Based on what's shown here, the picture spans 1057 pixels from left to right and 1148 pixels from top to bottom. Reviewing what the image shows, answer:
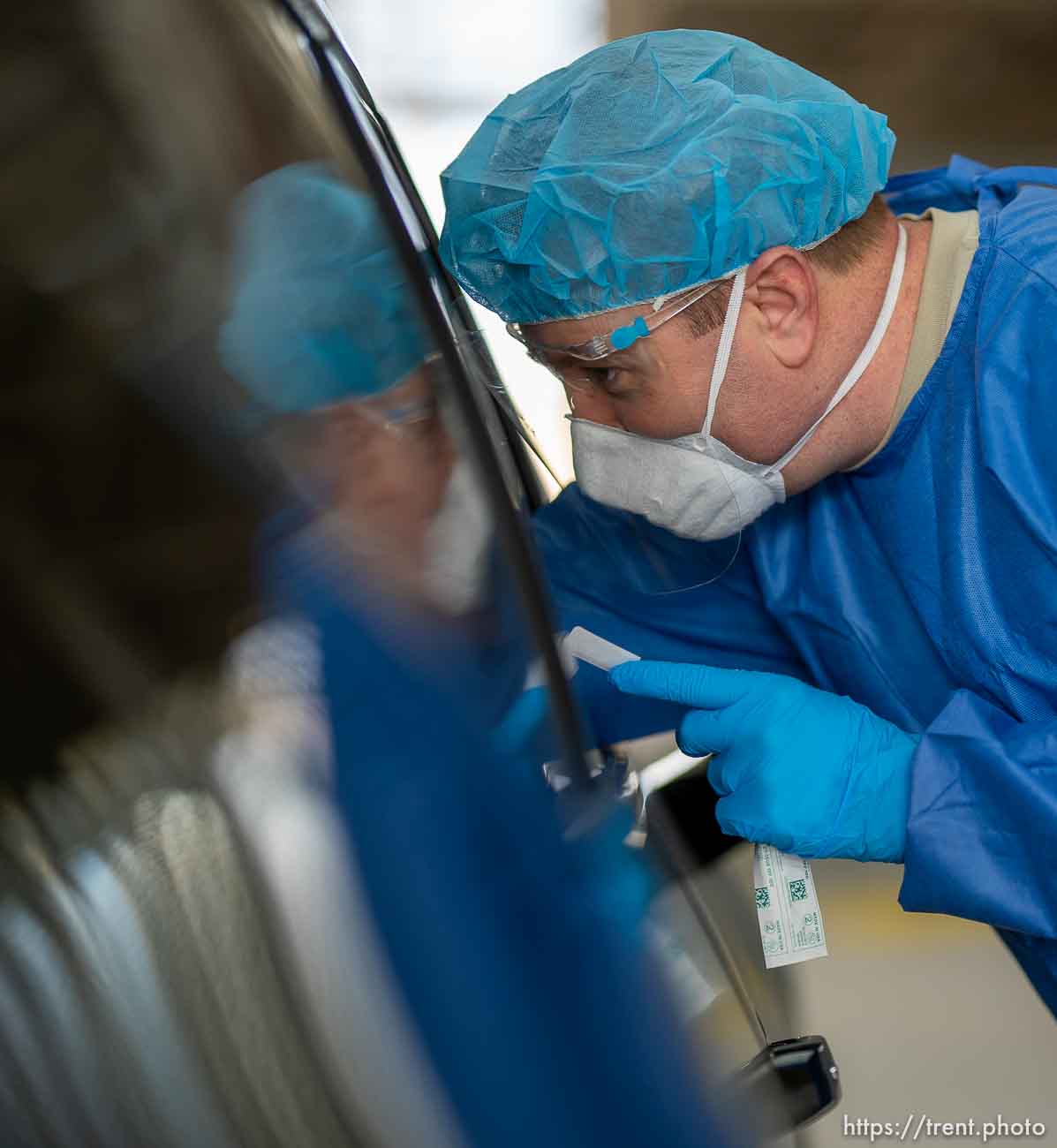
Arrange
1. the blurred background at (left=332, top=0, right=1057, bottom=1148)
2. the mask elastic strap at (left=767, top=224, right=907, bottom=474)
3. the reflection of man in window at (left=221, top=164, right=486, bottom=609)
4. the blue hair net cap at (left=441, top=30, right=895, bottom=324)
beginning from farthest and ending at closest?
the blurred background at (left=332, top=0, right=1057, bottom=1148), the mask elastic strap at (left=767, top=224, right=907, bottom=474), the blue hair net cap at (left=441, top=30, right=895, bottom=324), the reflection of man in window at (left=221, top=164, right=486, bottom=609)

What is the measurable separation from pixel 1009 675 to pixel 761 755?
0.24 m

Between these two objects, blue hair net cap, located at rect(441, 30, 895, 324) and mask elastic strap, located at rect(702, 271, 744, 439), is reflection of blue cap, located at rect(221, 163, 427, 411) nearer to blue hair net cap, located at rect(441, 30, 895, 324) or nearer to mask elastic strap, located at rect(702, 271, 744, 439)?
blue hair net cap, located at rect(441, 30, 895, 324)

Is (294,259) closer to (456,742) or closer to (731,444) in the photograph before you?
(456,742)

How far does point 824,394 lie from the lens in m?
1.09

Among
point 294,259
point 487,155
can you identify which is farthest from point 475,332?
point 294,259

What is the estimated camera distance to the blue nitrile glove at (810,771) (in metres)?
1.05

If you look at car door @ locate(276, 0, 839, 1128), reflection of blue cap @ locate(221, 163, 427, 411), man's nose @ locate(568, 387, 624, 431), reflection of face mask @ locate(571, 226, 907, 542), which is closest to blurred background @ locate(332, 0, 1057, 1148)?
car door @ locate(276, 0, 839, 1128)

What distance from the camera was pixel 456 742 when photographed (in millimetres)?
724

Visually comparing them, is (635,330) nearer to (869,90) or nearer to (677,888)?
(677,888)

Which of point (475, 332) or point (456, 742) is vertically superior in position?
point (475, 332)

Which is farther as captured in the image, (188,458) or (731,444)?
(731,444)

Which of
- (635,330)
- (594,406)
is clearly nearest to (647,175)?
(635,330)

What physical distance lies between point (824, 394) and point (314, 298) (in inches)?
22.0

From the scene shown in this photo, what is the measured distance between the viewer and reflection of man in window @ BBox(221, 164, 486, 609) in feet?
2.32
